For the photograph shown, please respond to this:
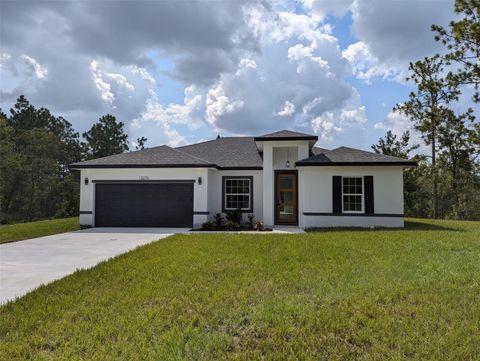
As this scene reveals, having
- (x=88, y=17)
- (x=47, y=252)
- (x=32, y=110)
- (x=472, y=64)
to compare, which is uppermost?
(x=32, y=110)

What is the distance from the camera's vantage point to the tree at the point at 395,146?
30.7 m

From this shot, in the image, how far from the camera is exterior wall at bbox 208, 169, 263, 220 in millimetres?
16219

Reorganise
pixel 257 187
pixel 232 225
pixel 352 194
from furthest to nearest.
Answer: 1. pixel 257 187
2. pixel 232 225
3. pixel 352 194

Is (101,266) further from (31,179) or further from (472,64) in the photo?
(31,179)

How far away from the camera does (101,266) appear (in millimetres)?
7020

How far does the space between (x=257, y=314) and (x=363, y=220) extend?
1144 centimetres

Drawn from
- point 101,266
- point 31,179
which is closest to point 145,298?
point 101,266

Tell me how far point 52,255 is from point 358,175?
40.3 feet

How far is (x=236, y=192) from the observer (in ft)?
54.1

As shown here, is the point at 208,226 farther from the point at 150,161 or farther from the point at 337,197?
the point at 337,197

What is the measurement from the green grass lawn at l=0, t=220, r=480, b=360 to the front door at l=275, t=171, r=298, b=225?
28.1ft

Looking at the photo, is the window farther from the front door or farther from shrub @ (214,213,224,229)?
the front door

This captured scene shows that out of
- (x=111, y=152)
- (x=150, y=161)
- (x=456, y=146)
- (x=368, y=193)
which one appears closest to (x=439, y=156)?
(x=456, y=146)

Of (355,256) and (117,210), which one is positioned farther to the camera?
(117,210)
